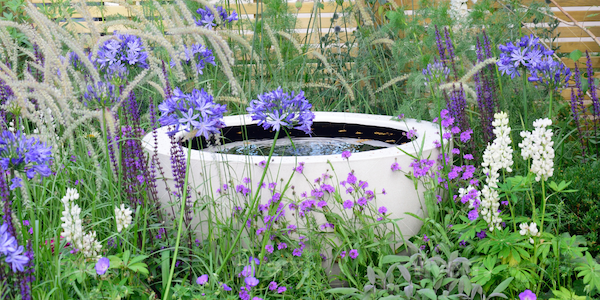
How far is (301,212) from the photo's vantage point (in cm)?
208

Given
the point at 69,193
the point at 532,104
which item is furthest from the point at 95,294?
the point at 532,104

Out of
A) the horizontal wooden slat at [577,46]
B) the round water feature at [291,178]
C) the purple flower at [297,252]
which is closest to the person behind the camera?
the purple flower at [297,252]

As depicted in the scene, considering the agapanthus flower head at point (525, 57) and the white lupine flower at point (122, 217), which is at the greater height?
the agapanthus flower head at point (525, 57)

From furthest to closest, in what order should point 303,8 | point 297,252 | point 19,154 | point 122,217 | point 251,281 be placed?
point 303,8 → point 297,252 → point 251,281 → point 122,217 → point 19,154

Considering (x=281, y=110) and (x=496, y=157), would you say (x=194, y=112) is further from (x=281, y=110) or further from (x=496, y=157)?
(x=496, y=157)

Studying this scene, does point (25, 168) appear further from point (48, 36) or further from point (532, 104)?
point (532, 104)

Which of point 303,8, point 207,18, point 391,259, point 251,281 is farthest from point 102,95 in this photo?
point 303,8

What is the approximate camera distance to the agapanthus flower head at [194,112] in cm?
146

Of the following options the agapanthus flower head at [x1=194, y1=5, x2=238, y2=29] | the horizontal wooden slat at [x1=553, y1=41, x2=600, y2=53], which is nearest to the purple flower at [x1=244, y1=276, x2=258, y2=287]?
the agapanthus flower head at [x1=194, y1=5, x2=238, y2=29]

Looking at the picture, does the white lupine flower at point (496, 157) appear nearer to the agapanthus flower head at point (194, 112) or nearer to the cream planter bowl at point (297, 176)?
the cream planter bowl at point (297, 176)

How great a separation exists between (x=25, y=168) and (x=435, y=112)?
7.37 ft

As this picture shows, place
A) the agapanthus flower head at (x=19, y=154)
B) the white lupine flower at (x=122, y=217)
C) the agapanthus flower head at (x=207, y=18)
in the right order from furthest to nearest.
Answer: the agapanthus flower head at (x=207, y=18) → the white lupine flower at (x=122, y=217) → the agapanthus flower head at (x=19, y=154)

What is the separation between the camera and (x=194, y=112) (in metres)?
1.49

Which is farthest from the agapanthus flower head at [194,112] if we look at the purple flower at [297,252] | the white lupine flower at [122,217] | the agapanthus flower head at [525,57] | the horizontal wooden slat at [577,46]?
the horizontal wooden slat at [577,46]
